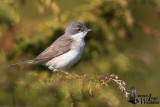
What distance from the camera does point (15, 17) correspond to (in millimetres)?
4734

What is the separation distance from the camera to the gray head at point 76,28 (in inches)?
218

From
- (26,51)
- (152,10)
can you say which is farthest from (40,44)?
(152,10)

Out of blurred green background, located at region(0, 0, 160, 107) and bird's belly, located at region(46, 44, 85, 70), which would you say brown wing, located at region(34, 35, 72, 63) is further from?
blurred green background, located at region(0, 0, 160, 107)

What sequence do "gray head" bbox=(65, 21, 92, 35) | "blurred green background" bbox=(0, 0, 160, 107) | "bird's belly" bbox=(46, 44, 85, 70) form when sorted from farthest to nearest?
"gray head" bbox=(65, 21, 92, 35), "bird's belly" bbox=(46, 44, 85, 70), "blurred green background" bbox=(0, 0, 160, 107)

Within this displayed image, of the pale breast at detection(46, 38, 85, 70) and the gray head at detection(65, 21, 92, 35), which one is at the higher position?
the gray head at detection(65, 21, 92, 35)

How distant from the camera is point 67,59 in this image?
5.15 m

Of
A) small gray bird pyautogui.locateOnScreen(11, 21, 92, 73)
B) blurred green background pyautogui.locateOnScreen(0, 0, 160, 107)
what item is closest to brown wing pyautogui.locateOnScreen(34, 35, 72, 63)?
small gray bird pyautogui.locateOnScreen(11, 21, 92, 73)

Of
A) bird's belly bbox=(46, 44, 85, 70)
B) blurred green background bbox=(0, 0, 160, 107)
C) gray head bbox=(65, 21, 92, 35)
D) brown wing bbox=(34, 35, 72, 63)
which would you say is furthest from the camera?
gray head bbox=(65, 21, 92, 35)

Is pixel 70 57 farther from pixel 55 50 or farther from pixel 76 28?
pixel 76 28

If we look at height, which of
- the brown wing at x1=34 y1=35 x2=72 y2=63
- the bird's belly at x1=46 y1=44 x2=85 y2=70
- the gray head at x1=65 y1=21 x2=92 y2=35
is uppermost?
the gray head at x1=65 y1=21 x2=92 y2=35

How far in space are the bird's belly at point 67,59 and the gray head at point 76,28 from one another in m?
0.48

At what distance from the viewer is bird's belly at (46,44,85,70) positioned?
16.7ft

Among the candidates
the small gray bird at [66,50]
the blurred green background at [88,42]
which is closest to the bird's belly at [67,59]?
the small gray bird at [66,50]

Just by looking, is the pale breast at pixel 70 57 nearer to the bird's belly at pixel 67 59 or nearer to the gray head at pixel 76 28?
the bird's belly at pixel 67 59
